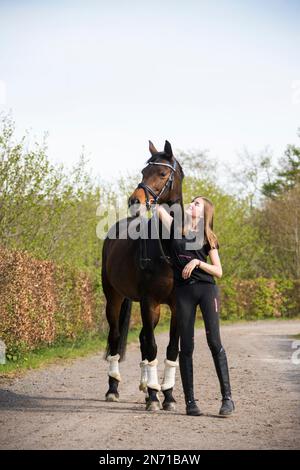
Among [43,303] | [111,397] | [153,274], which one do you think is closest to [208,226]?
[153,274]

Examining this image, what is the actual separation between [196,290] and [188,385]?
0.96 m

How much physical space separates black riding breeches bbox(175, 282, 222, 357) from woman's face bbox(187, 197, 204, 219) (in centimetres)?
69

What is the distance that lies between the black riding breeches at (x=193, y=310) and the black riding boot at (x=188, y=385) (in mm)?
71

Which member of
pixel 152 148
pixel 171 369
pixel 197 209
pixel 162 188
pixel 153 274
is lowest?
pixel 171 369

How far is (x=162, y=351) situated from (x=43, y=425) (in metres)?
9.29

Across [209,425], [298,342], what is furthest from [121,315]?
[298,342]

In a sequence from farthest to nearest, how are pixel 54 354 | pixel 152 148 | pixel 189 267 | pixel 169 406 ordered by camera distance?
pixel 54 354 → pixel 152 148 → pixel 169 406 → pixel 189 267

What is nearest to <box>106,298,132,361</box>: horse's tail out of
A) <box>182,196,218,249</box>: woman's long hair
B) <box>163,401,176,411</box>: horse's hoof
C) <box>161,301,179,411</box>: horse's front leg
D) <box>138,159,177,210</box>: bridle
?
<box>161,301,179,411</box>: horse's front leg

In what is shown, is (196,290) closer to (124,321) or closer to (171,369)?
(171,369)

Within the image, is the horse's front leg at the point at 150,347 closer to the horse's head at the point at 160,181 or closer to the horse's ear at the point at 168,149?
the horse's head at the point at 160,181

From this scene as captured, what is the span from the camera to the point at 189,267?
7086 mm

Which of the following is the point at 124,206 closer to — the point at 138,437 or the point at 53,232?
the point at 53,232

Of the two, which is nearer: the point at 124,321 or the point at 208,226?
the point at 208,226

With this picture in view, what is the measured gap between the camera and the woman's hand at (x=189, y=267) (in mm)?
7074
